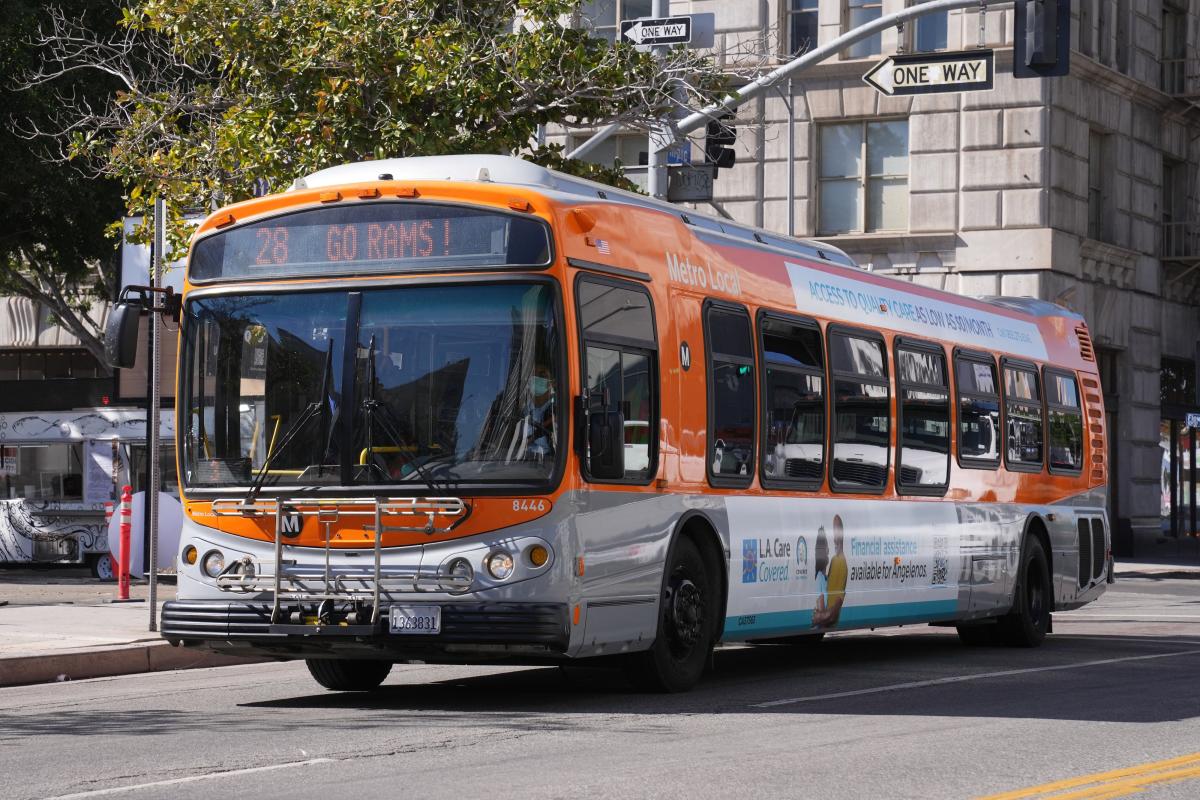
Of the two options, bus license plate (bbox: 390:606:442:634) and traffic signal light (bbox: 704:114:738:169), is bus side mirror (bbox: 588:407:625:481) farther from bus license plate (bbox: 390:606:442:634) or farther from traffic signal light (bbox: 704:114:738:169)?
traffic signal light (bbox: 704:114:738:169)

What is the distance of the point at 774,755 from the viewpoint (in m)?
9.48

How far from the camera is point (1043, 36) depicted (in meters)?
19.8

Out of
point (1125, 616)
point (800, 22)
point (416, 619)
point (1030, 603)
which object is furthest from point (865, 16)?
point (416, 619)

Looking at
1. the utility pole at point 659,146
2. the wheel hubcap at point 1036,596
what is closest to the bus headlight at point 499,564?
the wheel hubcap at point 1036,596

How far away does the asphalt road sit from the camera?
8531 mm

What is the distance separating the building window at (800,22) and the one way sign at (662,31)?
52.1 feet

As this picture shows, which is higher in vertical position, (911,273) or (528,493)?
(911,273)

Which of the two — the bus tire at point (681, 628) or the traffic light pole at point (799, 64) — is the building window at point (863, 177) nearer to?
the traffic light pole at point (799, 64)

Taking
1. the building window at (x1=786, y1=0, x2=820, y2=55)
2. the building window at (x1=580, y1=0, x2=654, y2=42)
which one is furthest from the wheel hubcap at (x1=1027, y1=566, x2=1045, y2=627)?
the building window at (x1=580, y1=0, x2=654, y2=42)

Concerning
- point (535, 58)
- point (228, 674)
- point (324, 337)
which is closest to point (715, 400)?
point (324, 337)

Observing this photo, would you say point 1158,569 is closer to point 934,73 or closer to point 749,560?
point 934,73

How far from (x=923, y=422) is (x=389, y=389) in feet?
21.4

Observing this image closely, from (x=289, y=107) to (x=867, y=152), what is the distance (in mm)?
18493

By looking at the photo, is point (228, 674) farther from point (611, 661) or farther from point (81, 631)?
point (611, 661)
